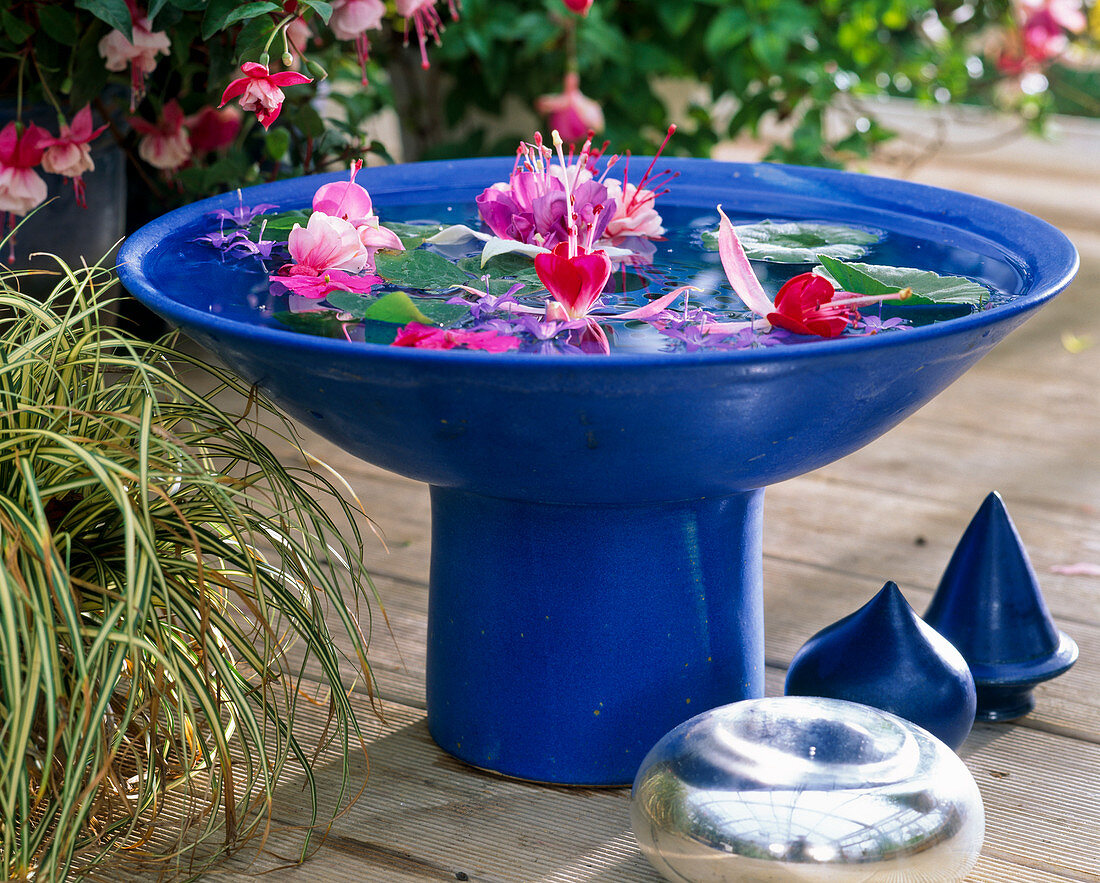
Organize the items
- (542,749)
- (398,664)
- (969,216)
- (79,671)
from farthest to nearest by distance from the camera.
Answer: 1. (398,664)
2. (969,216)
3. (542,749)
4. (79,671)

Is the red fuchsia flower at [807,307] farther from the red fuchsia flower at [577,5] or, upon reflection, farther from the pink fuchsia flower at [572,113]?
the pink fuchsia flower at [572,113]

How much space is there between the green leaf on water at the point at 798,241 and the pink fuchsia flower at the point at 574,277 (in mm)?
265

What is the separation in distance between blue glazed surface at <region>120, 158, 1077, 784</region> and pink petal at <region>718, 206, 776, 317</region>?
99 mm

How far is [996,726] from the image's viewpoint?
1239 mm

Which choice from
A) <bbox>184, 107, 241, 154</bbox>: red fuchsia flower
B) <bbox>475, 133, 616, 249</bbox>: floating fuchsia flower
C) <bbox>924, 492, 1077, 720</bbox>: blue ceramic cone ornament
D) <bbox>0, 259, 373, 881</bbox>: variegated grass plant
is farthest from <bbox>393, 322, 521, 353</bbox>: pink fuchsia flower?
<bbox>184, 107, 241, 154</bbox>: red fuchsia flower

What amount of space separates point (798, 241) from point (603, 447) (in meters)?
0.42

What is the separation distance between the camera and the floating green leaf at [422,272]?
1.04 metres

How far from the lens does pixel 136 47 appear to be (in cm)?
136

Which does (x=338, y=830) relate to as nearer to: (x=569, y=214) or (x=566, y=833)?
(x=566, y=833)

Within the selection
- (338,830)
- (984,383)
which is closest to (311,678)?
(338,830)

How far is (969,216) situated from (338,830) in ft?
2.69

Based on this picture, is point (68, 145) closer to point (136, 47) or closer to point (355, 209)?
point (136, 47)

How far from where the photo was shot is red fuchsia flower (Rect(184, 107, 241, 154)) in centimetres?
178

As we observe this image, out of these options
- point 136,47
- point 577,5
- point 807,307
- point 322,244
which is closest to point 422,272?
point 322,244
